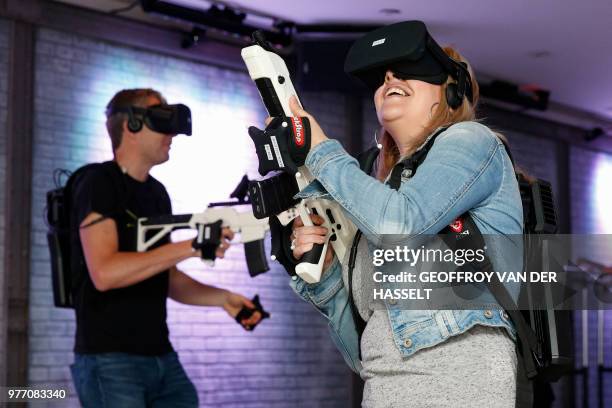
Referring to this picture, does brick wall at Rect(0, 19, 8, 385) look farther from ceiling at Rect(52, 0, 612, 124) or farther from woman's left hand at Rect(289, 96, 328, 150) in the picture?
woman's left hand at Rect(289, 96, 328, 150)

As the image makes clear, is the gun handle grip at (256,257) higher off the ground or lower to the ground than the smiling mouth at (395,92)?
lower

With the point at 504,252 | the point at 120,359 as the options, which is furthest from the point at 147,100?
the point at 504,252

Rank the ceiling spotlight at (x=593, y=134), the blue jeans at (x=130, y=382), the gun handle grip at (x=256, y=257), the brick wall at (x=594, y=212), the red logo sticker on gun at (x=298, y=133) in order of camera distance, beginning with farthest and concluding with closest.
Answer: the ceiling spotlight at (x=593, y=134) → the brick wall at (x=594, y=212) → the gun handle grip at (x=256, y=257) → the blue jeans at (x=130, y=382) → the red logo sticker on gun at (x=298, y=133)

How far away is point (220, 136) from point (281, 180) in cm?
439

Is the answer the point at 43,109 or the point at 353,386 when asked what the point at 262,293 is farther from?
the point at 43,109

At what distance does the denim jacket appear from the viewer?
153 centimetres

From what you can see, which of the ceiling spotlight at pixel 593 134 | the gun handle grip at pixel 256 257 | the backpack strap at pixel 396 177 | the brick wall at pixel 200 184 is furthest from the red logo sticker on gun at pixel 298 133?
the ceiling spotlight at pixel 593 134

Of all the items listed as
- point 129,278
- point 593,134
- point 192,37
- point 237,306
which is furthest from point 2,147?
point 593,134

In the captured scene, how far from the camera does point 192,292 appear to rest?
3.71 meters

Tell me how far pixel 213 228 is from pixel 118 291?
0.51 m

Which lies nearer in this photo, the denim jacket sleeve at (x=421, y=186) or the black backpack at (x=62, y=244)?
the denim jacket sleeve at (x=421, y=186)

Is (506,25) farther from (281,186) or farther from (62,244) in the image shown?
(281,186)

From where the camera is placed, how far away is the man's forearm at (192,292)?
3.71 metres

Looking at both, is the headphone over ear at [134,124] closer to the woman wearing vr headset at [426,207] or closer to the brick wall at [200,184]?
the brick wall at [200,184]
